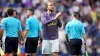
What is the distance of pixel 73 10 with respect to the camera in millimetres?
23016

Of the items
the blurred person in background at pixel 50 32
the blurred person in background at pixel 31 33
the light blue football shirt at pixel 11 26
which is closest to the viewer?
the light blue football shirt at pixel 11 26

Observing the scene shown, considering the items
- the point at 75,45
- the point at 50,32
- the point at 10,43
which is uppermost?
the point at 50,32

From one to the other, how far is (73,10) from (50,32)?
6.56 meters

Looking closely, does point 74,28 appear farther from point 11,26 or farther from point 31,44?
point 11,26

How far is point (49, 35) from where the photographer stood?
54.5ft

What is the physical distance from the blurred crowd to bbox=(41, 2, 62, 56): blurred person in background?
564 centimetres

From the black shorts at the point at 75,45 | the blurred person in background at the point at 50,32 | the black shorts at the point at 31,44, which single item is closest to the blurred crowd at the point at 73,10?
the black shorts at the point at 31,44

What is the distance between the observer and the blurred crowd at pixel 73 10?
73.4 feet

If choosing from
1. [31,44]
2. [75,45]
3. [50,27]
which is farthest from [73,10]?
[75,45]

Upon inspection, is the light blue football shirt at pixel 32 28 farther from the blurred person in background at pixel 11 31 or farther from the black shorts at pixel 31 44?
the blurred person in background at pixel 11 31

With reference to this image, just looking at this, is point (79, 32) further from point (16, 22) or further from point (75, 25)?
point (16, 22)

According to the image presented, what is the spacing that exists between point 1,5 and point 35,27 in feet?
21.2

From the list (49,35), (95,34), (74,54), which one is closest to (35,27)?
(49,35)

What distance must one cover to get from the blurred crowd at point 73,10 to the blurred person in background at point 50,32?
5643 mm
